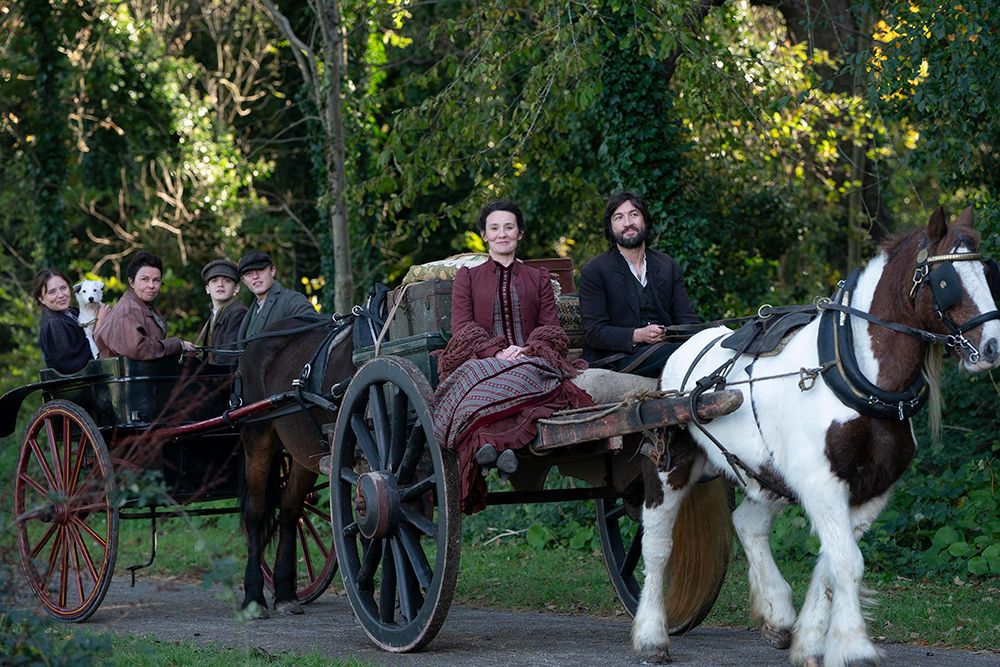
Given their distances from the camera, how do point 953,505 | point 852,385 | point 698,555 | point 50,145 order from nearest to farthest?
1. point 852,385
2. point 698,555
3. point 953,505
4. point 50,145

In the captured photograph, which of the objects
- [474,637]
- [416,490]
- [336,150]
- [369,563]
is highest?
[336,150]

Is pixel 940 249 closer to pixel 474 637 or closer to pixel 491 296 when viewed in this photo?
pixel 491 296

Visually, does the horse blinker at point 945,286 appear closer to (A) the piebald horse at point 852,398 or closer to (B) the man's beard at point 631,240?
(A) the piebald horse at point 852,398

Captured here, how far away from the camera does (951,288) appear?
17.5ft

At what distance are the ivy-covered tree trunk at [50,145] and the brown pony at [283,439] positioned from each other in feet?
39.7

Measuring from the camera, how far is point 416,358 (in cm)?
716

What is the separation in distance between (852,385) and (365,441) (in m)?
2.92

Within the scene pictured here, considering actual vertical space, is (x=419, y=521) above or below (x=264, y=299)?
below

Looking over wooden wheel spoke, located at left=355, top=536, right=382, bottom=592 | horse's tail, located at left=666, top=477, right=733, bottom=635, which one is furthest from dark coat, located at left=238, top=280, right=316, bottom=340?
horse's tail, located at left=666, top=477, right=733, bottom=635

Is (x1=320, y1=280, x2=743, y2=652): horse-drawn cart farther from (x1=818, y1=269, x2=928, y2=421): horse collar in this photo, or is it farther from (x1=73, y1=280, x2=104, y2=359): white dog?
(x1=73, y1=280, x2=104, y2=359): white dog

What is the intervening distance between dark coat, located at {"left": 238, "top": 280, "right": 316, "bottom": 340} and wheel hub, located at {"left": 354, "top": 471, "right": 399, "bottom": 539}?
8.28ft

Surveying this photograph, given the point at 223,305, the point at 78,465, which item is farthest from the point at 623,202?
the point at 78,465

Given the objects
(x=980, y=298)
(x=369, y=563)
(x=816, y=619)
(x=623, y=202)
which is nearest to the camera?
(x=980, y=298)

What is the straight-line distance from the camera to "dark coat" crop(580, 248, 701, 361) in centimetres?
725
